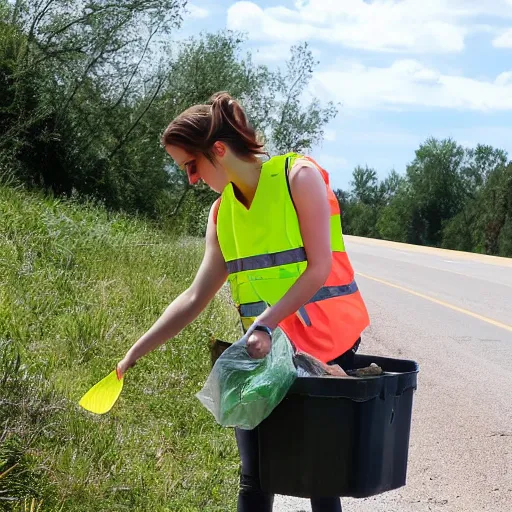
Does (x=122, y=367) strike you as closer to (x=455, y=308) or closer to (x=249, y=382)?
(x=249, y=382)

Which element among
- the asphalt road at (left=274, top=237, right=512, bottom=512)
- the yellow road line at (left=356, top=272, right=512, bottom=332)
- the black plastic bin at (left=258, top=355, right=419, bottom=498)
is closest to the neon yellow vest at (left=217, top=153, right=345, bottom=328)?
the black plastic bin at (left=258, top=355, right=419, bottom=498)

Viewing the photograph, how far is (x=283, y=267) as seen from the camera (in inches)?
117

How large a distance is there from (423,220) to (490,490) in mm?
99285

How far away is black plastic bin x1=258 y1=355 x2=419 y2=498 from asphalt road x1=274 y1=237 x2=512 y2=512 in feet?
6.93

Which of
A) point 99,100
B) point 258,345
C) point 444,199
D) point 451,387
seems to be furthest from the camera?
point 444,199

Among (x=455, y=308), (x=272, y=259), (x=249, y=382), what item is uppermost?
(x=272, y=259)

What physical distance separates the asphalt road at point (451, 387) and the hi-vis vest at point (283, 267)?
6.67 feet

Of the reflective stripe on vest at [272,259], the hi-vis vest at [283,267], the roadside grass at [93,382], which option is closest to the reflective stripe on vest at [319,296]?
the hi-vis vest at [283,267]

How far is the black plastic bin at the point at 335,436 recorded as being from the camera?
271 centimetres

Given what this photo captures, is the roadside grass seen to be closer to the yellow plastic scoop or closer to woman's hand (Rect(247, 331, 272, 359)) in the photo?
the yellow plastic scoop

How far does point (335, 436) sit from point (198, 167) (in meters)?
0.90

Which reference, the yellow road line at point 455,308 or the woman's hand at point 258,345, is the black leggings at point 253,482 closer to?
the woman's hand at point 258,345

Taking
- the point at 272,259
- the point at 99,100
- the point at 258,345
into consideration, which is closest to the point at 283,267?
the point at 272,259

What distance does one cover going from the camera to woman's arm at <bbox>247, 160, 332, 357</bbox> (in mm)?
2818
